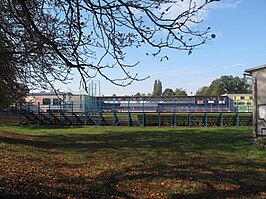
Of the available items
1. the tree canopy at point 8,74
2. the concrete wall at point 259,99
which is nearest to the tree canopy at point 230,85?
the concrete wall at point 259,99

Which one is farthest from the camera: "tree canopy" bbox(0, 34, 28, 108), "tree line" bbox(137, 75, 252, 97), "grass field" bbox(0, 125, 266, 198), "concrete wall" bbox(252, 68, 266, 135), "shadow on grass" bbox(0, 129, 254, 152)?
"tree line" bbox(137, 75, 252, 97)

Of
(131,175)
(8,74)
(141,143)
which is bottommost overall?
(141,143)

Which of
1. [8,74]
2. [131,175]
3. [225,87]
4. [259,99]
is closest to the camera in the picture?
[8,74]

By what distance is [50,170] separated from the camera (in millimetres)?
9461

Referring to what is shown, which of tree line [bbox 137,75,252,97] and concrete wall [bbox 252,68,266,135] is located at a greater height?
tree line [bbox 137,75,252,97]

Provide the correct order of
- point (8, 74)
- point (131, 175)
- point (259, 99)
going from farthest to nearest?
point (259, 99) < point (131, 175) < point (8, 74)

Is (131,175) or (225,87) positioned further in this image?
(225,87)

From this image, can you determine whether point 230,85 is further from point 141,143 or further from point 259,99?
point 141,143

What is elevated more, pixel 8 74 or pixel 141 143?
pixel 8 74

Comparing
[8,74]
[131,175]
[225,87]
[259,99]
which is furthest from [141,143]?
[225,87]

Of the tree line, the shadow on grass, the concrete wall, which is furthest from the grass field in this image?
the tree line

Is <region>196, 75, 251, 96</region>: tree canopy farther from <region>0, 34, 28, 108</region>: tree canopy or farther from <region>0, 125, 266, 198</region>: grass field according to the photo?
<region>0, 34, 28, 108</region>: tree canopy

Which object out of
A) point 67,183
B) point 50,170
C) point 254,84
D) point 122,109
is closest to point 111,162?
point 50,170

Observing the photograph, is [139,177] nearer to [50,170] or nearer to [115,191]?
[115,191]
